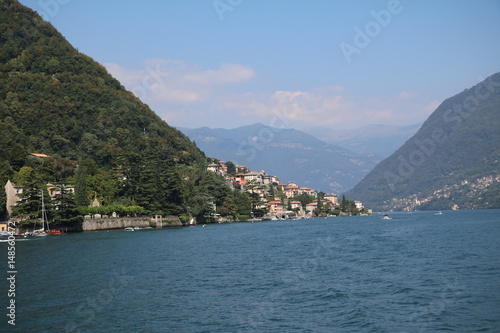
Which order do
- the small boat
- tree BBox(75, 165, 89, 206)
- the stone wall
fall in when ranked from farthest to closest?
tree BBox(75, 165, 89, 206) < the stone wall < the small boat

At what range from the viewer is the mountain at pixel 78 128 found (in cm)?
9812

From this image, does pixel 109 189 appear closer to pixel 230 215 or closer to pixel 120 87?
pixel 230 215

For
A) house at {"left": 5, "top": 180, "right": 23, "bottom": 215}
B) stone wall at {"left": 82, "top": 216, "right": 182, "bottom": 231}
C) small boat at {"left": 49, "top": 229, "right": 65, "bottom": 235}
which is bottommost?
small boat at {"left": 49, "top": 229, "right": 65, "bottom": 235}

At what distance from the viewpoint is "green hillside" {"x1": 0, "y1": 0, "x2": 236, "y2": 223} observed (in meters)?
96.7

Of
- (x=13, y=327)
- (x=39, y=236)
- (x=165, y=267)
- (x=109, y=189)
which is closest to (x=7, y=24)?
(x=109, y=189)

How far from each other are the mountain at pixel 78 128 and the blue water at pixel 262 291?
51615 millimetres

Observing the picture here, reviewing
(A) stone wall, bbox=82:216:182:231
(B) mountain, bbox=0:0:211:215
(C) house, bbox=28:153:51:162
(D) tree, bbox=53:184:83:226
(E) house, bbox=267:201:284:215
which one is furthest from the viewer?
(E) house, bbox=267:201:284:215

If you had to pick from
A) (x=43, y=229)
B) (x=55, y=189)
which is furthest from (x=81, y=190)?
(x=43, y=229)

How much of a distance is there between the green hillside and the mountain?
0.21m

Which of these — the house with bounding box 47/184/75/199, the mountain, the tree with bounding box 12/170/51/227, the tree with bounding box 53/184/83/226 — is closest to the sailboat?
the tree with bounding box 12/170/51/227

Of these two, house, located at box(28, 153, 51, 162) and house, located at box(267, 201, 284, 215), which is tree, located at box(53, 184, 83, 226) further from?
house, located at box(267, 201, 284, 215)

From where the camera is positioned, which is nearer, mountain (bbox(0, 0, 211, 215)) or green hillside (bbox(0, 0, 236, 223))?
green hillside (bbox(0, 0, 236, 223))

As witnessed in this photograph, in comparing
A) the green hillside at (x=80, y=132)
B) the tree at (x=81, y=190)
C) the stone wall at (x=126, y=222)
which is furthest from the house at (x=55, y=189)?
the stone wall at (x=126, y=222)

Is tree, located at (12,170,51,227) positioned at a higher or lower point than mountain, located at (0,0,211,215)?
lower
